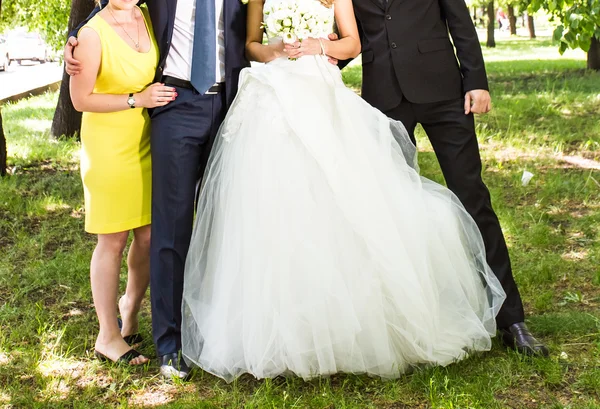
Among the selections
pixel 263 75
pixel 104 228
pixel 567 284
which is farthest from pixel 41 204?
pixel 567 284

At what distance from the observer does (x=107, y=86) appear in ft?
12.0

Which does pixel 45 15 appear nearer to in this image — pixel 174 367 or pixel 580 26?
pixel 580 26

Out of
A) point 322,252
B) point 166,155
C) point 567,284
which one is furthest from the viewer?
point 567,284

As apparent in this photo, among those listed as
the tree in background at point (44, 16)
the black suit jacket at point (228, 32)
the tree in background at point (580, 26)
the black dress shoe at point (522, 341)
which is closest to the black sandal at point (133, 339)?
the black suit jacket at point (228, 32)

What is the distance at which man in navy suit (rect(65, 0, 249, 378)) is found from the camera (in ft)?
11.6

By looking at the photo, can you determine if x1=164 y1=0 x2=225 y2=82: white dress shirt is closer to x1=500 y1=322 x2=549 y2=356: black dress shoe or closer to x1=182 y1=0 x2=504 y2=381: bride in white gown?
x1=182 y1=0 x2=504 y2=381: bride in white gown

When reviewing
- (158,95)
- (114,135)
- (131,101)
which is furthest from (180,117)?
(114,135)

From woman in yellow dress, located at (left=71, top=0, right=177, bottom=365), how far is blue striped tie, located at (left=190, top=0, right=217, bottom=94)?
160 millimetres

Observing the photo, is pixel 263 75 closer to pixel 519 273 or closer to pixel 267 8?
pixel 267 8

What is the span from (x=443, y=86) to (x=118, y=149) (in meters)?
1.64

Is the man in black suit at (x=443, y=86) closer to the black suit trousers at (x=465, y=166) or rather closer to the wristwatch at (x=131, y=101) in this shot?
the black suit trousers at (x=465, y=166)

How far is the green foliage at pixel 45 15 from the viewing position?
13.7 m

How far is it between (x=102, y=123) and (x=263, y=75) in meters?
0.84

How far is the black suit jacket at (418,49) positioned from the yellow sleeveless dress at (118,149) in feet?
3.58
